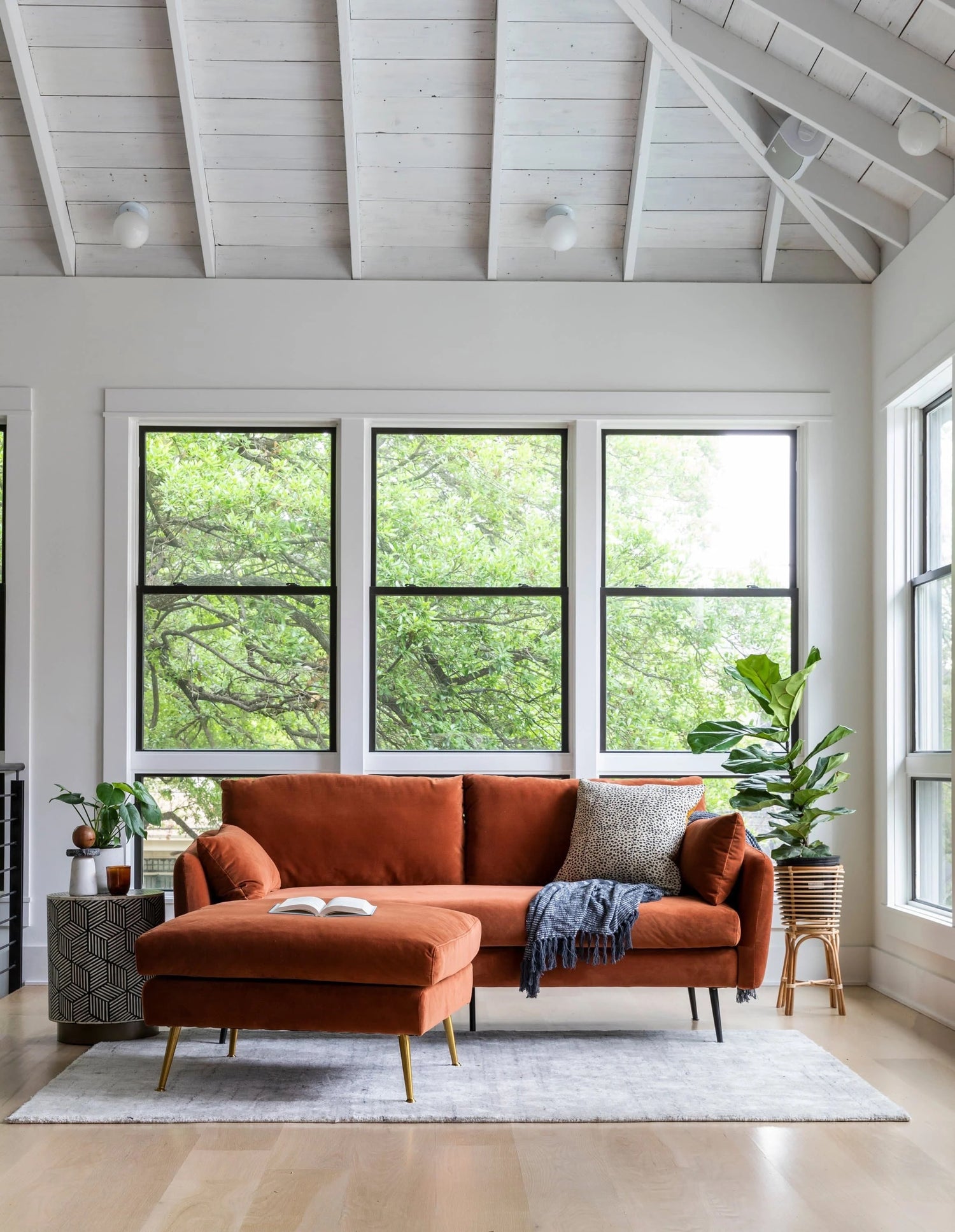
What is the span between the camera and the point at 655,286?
5660 millimetres

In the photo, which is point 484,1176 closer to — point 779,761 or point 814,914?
point 814,914

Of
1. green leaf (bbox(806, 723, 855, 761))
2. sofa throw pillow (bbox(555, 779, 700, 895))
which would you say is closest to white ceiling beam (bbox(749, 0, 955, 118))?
green leaf (bbox(806, 723, 855, 761))

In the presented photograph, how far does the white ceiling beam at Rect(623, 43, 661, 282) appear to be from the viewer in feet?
16.0

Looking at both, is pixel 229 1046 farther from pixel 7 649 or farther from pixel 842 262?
pixel 842 262

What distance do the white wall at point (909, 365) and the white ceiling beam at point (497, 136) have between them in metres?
1.70

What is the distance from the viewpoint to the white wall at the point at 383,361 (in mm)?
5492

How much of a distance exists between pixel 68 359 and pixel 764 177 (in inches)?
123

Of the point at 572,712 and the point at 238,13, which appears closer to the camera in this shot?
the point at 238,13

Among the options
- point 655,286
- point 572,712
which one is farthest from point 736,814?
point 655,286

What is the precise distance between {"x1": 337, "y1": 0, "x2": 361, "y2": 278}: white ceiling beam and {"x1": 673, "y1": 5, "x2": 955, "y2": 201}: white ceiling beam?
1206 millimetres

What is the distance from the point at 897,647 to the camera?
533 centimetres

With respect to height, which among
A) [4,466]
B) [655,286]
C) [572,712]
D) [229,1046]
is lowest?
[229,1046]

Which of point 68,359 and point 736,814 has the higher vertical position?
point 68,359

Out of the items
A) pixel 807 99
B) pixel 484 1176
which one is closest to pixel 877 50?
pixel 807 99
